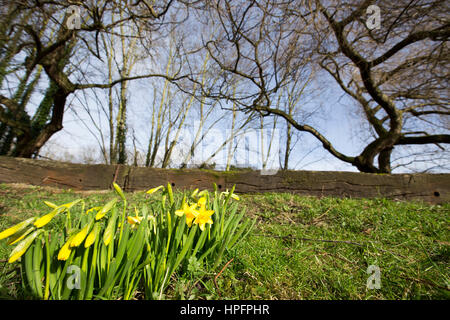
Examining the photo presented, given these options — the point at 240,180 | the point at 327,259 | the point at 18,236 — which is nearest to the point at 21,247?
the point at 18,236

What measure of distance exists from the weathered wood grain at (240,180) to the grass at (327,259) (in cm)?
73

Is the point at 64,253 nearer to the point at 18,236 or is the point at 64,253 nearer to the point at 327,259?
the point at 18,236

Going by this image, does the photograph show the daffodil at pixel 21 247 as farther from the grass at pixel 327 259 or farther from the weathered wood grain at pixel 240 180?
the weathered wood grain at pixel 240 180

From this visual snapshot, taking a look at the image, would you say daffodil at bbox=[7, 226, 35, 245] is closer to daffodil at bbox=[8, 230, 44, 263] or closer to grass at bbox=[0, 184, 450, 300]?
daffodil at bbox=[8, 230, 44, 263]

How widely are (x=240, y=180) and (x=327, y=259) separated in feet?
6.76

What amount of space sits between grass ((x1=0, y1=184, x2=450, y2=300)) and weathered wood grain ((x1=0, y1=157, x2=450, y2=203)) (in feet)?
2.39

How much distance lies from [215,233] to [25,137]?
7408mm

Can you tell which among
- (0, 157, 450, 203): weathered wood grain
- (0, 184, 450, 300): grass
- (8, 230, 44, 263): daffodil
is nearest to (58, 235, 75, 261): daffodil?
(8, 230, 44, 263): daffodil

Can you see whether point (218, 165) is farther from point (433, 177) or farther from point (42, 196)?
point (433, 177)

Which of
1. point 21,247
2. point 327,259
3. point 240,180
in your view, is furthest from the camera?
point 240,180

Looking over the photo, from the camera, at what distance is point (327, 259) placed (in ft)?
4.02

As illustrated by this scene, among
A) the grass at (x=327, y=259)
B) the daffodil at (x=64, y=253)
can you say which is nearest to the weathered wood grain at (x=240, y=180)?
the grass at (x=327, y=259)
